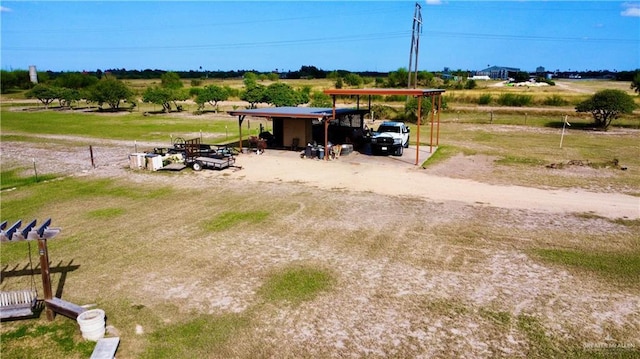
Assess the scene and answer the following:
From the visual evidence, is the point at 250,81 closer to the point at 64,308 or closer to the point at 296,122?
the point at 296,122

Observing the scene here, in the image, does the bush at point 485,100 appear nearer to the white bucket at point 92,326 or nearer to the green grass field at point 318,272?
the green grass field at point 318,272

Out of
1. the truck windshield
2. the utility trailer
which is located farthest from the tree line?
the utility trailer

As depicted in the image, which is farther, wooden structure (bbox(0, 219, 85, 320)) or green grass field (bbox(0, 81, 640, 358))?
wooden structure (bbox(0, 219, 85, 320))

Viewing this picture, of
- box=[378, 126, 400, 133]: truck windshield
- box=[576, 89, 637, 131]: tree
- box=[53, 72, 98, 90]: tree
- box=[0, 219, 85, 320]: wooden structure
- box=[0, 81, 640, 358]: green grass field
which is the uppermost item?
box=[53, 72, 98, 90]: tree

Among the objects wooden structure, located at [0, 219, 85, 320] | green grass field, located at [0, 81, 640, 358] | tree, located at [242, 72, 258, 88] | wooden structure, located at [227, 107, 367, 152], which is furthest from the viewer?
tree, located at [242, 72, 258, 88]

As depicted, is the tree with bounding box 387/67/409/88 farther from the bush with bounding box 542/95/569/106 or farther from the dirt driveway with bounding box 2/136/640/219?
the dirt driveway with bounding box 2/136/640/219

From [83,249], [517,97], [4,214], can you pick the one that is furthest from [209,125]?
[517,97]

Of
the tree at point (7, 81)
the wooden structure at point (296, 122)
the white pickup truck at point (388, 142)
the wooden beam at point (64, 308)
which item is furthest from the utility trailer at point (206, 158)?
the tree at point (7, 81)

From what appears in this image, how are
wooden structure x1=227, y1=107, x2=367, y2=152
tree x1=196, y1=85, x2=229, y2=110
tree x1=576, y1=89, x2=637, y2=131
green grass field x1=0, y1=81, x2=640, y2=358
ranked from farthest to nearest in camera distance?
tree x1=196, y1=85, x2=229, y2=110
tree x1=576, y1=89, x2=637, y2=131
wooden structure x1=227, y1=107, x2=367, y2=152
green grass field x1=0, y1=81, x2=640, y2=358

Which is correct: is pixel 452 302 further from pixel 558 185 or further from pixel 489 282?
pixel 558 185
